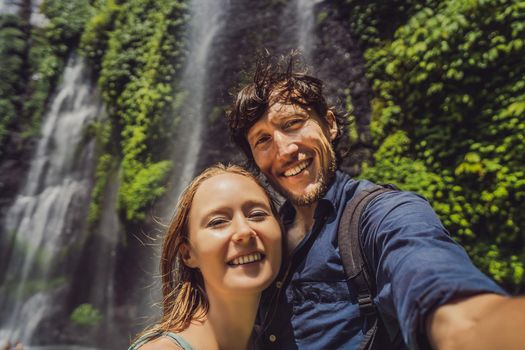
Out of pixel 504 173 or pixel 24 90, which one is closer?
pixel 504 173

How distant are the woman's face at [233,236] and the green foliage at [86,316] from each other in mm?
7491

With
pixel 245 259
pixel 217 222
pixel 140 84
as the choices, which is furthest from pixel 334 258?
pixel 140 84

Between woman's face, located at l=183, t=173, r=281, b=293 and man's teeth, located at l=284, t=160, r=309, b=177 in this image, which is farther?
man's teeth, located at l=284, t=160, r=309, b=177

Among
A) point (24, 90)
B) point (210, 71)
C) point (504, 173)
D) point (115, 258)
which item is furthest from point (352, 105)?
point (24, 90)

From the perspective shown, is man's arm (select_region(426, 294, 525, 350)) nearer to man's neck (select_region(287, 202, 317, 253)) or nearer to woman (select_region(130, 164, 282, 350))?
woman (select_region(130, 164, 282, 350))

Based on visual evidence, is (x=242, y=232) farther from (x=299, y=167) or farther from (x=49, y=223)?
(x=49, y=223)

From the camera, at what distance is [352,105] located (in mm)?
6656

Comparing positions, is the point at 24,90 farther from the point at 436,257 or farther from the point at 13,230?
the point at 436,257

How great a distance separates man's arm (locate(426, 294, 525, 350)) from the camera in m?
0.69

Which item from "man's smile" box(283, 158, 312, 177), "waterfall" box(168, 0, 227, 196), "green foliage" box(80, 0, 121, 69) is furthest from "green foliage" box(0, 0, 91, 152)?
"man's smile" box(283, 158, 312, 177)

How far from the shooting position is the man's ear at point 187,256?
1717 millimetres

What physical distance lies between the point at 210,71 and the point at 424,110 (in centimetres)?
452

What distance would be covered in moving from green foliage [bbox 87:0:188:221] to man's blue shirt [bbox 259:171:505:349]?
21.0 feet

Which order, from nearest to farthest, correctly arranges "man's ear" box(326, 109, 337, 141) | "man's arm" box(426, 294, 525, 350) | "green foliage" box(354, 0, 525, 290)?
1. "man's arm" box(426, 294, 525, 350)
2. "man's ear" box(326, 109, 337, 141)
3. "green foliage" box(354, 0, 525, 290)
